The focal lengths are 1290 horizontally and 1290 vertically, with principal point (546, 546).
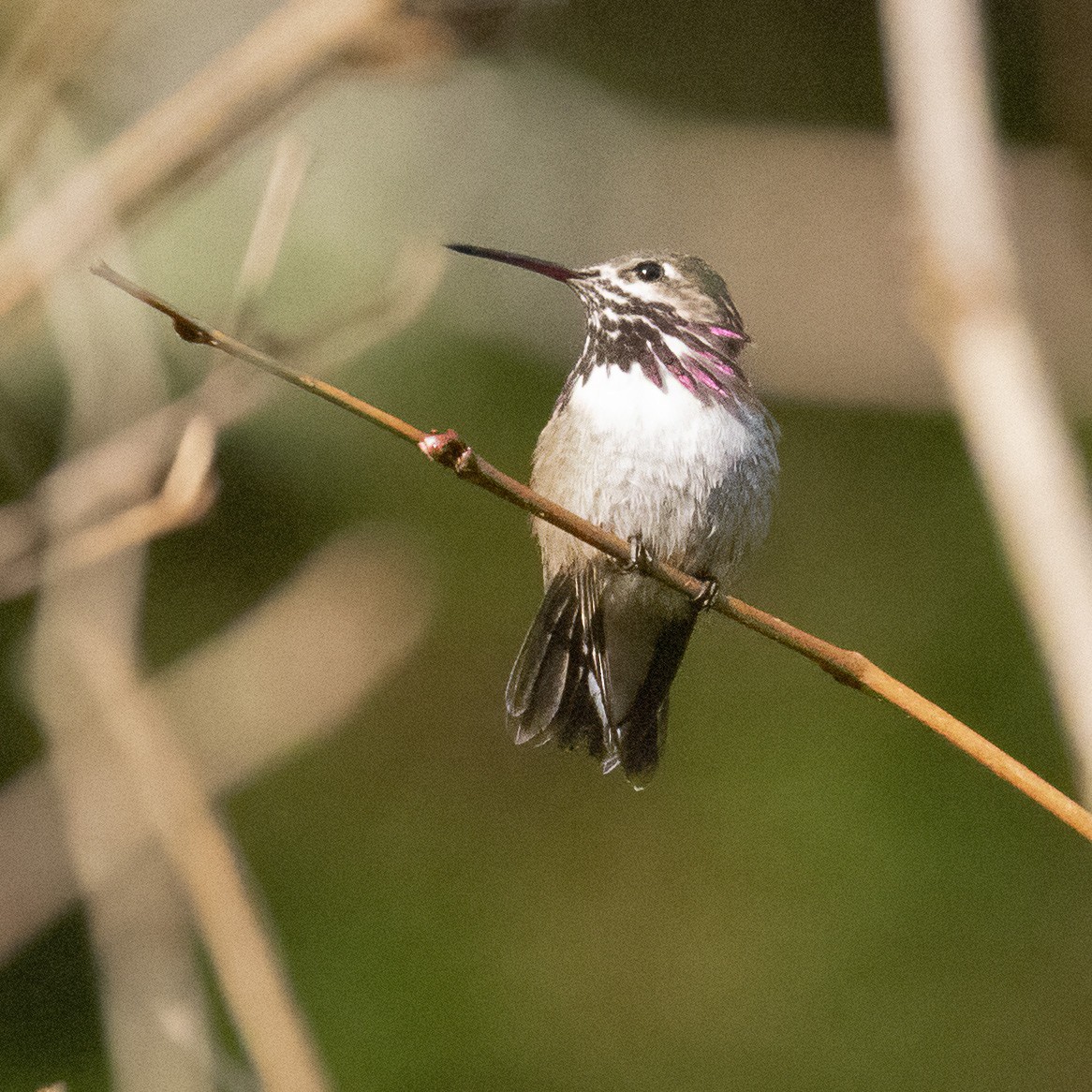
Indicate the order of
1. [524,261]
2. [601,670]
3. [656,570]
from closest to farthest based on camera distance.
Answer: [524,261]
[656,570]
[601,670]

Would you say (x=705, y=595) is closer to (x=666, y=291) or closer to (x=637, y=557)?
(x=637, y=557)

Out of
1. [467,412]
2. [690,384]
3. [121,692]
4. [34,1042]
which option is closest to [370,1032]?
[34,1042]

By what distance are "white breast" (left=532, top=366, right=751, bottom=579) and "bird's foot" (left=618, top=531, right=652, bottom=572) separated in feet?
0.06

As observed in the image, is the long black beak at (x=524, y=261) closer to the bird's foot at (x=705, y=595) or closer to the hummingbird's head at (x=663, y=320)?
the hummingbird's head at (x=663, y=320)

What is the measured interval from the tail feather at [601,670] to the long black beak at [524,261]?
0.68 ft

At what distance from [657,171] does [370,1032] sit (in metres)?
1.16

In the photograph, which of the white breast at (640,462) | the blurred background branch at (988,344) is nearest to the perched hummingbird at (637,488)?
the white breast at (640,462)

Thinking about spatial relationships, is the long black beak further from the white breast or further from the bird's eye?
the white breast

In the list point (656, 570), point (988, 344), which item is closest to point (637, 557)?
point (656, 570)

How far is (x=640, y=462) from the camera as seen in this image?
894mm

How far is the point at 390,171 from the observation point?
1.46 m

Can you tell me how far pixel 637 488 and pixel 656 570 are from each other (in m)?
0.19

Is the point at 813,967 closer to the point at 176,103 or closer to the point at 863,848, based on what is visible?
the point at 863,848

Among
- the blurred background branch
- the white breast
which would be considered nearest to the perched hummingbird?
the white breast
